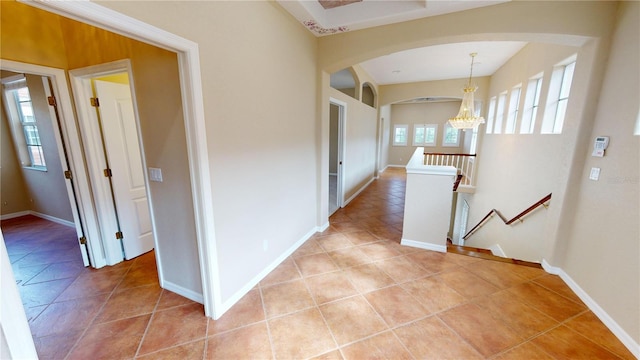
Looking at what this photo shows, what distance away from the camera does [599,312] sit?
2.01 metres

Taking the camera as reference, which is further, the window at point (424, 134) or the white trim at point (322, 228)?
the window at point (424, 134)

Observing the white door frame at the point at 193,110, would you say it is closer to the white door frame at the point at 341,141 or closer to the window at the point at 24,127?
the white door frame at the point at 341,141

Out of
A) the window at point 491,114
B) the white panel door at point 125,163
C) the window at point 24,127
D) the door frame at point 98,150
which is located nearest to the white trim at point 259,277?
the door frame at point 98,150

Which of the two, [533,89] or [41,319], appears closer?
[41,319]

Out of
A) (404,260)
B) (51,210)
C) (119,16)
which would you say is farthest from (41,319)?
(404,260)

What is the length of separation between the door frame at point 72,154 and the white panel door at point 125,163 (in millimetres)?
227

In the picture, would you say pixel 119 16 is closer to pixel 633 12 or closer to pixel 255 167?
pixel 255 167

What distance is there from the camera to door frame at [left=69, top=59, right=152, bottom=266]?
2113 mm

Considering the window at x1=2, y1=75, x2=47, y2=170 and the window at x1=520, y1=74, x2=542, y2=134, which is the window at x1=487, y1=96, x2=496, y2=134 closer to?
the window at x1=520, y1=74, x2=542, y2=134

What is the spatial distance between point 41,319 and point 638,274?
15.3 feet

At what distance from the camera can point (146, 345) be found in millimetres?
1725

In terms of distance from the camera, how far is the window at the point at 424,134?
1047 centimetres

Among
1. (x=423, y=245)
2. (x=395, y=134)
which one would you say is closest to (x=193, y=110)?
(x=423, y=245)

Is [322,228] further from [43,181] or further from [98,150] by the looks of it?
[43,181]
